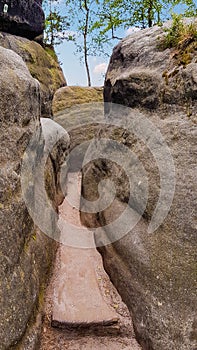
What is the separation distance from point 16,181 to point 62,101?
9.42 meters

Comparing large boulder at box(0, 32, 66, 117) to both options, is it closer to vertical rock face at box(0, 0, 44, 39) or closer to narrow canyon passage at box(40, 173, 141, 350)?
vertical rock face at box(0, 0, 44, 39)

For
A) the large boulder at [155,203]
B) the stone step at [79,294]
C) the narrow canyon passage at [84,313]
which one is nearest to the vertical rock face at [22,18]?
Result: the large boulder at [155,203]

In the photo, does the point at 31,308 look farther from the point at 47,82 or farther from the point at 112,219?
the point at 47,82

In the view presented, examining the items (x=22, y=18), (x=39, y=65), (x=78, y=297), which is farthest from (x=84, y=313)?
(x=22, y=18)

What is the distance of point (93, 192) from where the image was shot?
6.17 meters

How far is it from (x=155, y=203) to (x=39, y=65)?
10645mm

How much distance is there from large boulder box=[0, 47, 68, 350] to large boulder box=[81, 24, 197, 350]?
4.43 ft

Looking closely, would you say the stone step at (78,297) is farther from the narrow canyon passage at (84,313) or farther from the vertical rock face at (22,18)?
the vertical rock face at (22,18)

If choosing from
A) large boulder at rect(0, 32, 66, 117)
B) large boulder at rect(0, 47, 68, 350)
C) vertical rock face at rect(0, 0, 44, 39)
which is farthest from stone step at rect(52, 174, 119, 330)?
vertical rock face at rect(0, 0, 44, 39)

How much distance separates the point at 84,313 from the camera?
394cm

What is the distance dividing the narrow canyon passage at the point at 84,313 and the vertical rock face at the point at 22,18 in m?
10.9

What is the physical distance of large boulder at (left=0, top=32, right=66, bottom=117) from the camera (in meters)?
11.3

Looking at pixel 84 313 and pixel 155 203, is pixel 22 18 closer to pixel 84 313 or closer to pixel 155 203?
pixel 155 203

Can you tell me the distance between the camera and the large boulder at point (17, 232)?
10.2 feet
